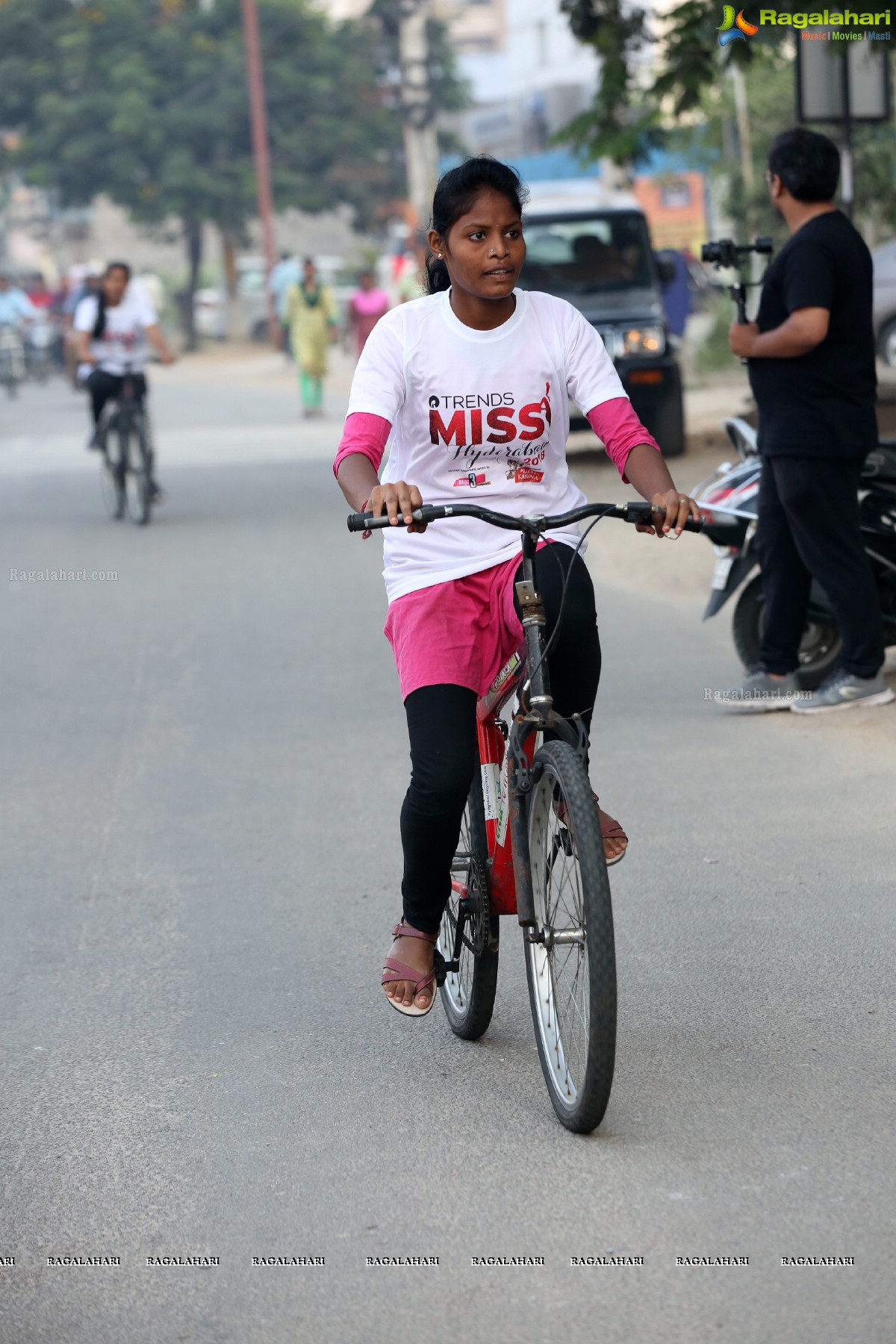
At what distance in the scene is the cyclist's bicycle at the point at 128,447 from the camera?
13703 mm

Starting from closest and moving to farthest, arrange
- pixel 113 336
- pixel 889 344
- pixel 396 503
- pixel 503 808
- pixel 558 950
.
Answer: pixel 396 503, pixel 558 950, pixel 503 808, pixel 113 336, pixel 889 344

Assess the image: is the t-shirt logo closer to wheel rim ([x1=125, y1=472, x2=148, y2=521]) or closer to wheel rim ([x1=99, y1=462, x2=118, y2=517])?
wheel rim ([x1=125, y1=472, x2=148, y2=521])

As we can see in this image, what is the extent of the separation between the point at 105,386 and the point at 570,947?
35.2 feet

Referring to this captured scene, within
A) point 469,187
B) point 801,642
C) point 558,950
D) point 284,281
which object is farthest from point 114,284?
point 284,281

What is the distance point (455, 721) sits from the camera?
3826 mm

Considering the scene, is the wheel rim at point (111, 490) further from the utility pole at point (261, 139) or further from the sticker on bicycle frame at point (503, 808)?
the utility pole at point (261, 139)

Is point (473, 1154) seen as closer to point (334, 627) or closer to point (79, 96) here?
point (334, 627)

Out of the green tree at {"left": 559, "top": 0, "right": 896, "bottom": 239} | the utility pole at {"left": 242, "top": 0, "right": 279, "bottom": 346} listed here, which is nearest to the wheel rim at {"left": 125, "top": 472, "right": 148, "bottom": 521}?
the green tree at {"left": 559, "top": 0, "right": 896, "bottom": 239}

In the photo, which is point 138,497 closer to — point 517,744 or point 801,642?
point 801,642

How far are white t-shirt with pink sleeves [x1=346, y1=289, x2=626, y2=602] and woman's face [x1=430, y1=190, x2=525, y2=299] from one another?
10 cm

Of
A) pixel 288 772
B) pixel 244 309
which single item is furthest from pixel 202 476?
pixel 244 309

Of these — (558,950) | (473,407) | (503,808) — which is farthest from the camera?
(503,808)

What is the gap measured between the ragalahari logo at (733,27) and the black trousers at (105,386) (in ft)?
15.9

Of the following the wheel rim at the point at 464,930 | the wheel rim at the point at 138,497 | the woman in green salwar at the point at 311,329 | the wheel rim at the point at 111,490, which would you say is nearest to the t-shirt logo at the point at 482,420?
the wheel rim at the point at 464,930
